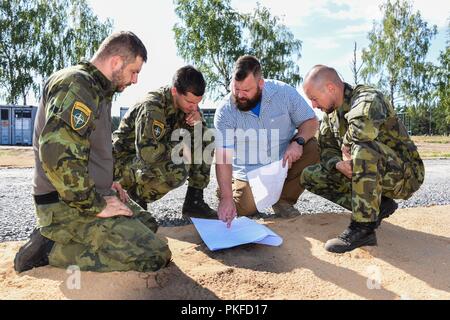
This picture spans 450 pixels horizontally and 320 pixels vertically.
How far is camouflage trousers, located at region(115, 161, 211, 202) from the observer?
3604 mm

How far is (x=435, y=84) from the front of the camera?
25.7 meters

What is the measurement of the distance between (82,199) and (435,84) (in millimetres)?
26909

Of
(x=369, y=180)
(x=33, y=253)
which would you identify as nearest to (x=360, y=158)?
(x=369, y=180)

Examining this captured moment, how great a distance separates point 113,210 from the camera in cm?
243

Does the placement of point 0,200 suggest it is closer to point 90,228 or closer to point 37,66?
point 90,228

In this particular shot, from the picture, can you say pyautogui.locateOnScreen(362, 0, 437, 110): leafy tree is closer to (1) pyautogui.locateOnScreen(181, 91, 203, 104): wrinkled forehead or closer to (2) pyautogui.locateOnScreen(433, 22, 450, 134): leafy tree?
(2) pyautogui.locateOnScreen(433, 22, 450, 134): leafy tree

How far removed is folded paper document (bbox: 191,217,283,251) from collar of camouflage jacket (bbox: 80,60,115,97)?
3.52 feet

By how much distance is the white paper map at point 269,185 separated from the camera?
3.65 metres

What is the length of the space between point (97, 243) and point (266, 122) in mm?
1974

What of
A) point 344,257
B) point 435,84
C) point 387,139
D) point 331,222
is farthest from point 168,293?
point 435,84

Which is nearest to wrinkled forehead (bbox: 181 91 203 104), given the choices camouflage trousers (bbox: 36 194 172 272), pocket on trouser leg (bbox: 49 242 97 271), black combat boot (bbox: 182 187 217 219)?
black combat boot (bbox: 182 187 217 219)

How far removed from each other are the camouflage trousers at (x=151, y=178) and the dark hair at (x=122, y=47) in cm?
127

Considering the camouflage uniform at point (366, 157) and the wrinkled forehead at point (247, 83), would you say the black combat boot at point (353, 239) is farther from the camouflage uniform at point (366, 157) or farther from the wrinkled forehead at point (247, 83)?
the wrinkled forehead at point (247, 83)

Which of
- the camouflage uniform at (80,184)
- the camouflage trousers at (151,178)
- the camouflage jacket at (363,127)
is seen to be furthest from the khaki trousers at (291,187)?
the camouflage uniform at (80,184)
